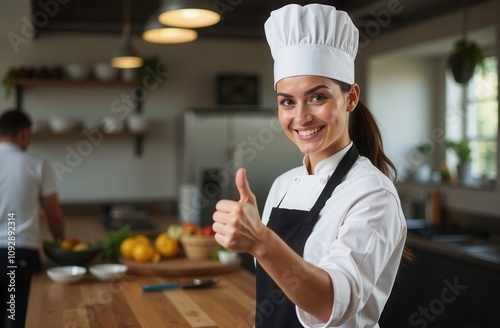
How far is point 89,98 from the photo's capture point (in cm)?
564

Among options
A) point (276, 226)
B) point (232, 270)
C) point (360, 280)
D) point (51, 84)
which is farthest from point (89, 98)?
point (360, 280)

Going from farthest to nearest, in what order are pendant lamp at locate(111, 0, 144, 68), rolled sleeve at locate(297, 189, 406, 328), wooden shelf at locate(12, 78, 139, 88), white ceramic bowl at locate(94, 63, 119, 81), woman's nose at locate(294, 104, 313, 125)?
white ceramic bowl at locate(94, 63, 119, 81)
wooden shelf at locate(12, 78, 139, 88)
pendant lamp at locate(111, 0, 144, 68)
woman's nose at locate(294, 104, 313, 125)
rolled sleeve at locate(297, 189, 406, 328)

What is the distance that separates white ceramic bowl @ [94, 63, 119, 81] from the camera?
17.8ft

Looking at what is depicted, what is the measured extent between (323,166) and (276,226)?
0.20 meters

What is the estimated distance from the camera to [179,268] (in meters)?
2.69

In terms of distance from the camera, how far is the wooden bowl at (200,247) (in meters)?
2.86

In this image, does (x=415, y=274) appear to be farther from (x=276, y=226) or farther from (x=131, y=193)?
(x=131, y=193)

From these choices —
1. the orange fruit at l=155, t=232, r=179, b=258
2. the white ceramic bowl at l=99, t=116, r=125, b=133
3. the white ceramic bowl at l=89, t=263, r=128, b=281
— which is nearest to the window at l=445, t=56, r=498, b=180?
the orange fruit at l=155, t=232, r=179, b=258

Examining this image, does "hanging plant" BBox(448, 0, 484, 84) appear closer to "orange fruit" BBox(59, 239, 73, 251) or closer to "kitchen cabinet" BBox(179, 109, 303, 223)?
"kitchen cabinet" BBox(179, 109, 303, 223)

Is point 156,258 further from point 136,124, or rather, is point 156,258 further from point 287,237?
point 136,124

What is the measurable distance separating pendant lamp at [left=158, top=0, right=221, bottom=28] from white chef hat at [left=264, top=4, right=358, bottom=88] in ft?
4.06

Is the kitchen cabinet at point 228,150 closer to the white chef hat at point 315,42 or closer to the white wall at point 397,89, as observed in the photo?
the white wall at point 397,89

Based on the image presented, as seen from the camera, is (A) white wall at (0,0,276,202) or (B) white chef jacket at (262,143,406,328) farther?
(A) white wall at (0,0,276,202)

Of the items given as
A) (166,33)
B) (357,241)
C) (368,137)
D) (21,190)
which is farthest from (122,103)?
(357,241)
